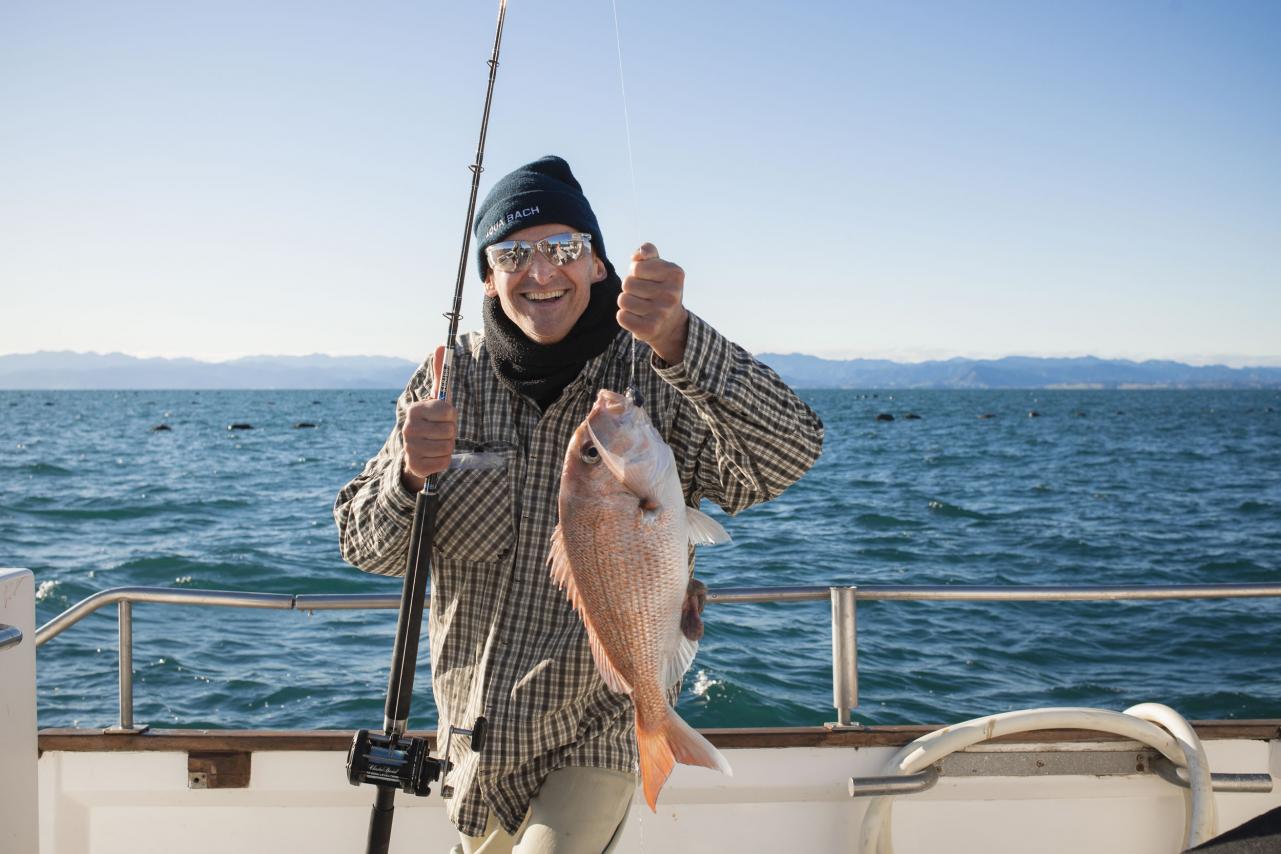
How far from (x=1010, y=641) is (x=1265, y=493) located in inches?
865

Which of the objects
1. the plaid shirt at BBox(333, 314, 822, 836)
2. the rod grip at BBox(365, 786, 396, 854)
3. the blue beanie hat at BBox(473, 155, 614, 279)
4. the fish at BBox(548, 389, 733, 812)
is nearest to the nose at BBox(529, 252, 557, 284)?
the blue beanie hat at BBox(473, 155, 614, 279)

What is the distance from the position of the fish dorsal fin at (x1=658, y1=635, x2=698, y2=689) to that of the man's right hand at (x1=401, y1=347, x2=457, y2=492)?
77 centimetres

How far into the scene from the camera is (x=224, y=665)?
10.6 metres

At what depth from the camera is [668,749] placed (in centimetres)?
232

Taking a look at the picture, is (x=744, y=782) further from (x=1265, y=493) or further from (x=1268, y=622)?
(x=1265, y=493)

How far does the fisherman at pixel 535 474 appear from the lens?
102 inches

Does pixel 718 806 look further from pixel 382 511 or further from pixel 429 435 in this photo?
pixel 429 435

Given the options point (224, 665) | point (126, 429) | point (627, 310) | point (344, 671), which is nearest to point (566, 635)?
point (627, 310)

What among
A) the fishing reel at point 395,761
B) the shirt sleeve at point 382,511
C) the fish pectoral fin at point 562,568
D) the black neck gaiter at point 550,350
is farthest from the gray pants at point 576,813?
the black neck gaiter at point 550,350

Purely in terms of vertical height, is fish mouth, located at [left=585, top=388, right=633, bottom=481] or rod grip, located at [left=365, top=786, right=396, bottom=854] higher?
fish mouth, located at [left=585, top=388, right=633, bottom=481]

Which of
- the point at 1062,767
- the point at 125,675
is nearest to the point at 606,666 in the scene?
the point at 1062,767

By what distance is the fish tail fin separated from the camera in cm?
226

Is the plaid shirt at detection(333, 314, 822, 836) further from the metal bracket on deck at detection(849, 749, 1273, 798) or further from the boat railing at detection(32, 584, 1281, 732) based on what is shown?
the metal bracket on deck at detection(849, 749, 1273, 798)

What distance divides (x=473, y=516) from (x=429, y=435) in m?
0.41
